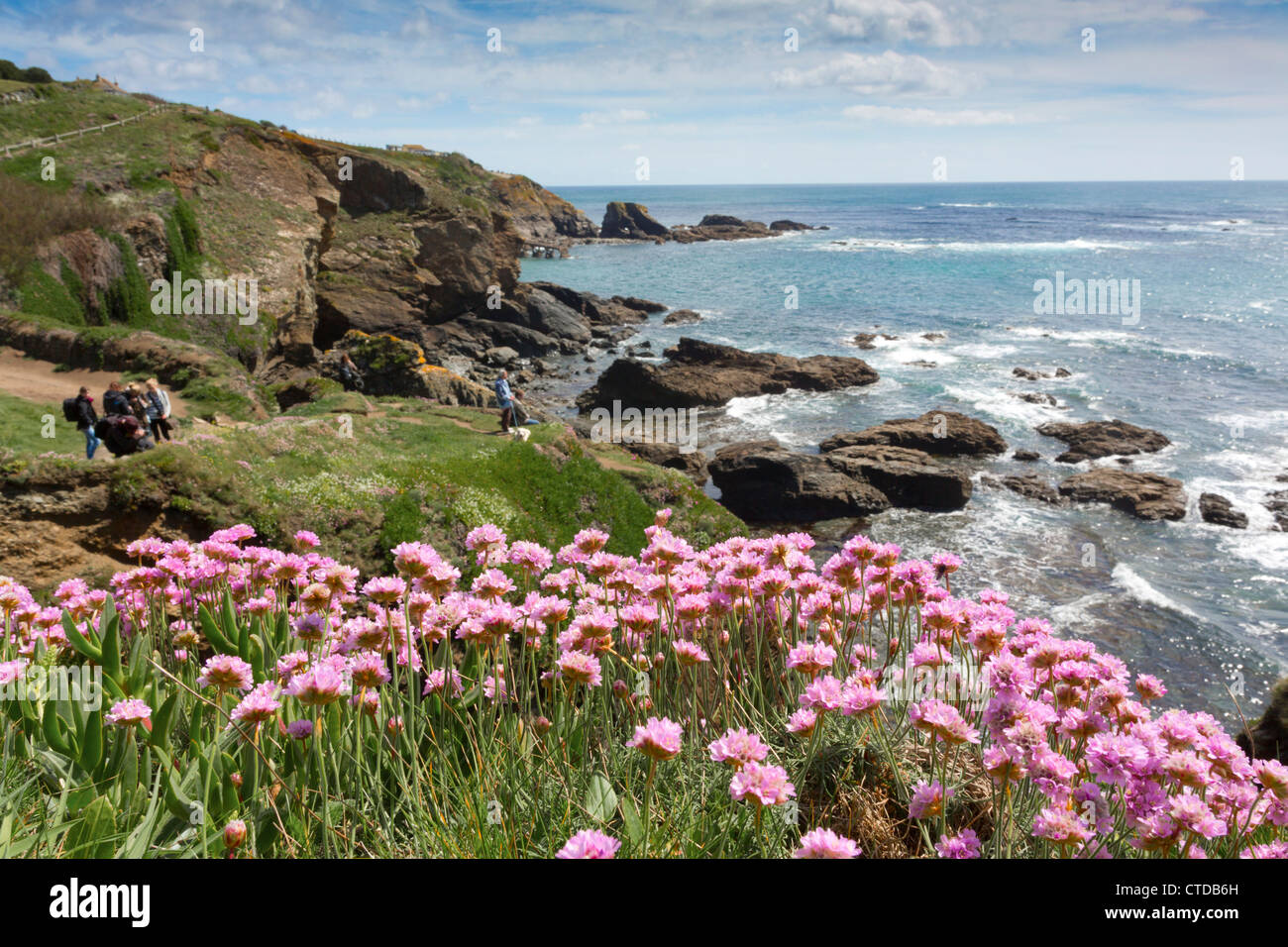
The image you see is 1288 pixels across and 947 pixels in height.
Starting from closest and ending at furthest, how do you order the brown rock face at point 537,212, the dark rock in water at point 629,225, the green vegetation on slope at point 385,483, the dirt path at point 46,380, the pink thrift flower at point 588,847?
1. the pink thrift flower at point 588,847
2. the green vegetation on slope at point 385,483
3. the dirt path at point 46,380
4. the brown rock face at point 537,212
5. the dark rock in water at point 629,225

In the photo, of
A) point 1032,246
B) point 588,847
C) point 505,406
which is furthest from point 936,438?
point 1032,246

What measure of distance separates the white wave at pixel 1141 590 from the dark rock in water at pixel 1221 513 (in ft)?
14.5

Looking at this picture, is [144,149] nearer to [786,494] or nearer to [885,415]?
[786,494]

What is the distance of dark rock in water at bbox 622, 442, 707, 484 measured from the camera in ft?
82.8

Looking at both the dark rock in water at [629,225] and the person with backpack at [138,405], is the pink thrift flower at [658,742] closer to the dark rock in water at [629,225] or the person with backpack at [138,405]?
the person with backpack at [138,405]

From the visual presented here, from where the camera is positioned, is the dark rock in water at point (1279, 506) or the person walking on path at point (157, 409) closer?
the person walking on path at point (157, 409)

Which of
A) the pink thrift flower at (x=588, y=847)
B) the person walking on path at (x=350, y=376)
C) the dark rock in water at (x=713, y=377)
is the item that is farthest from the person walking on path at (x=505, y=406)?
the dark rock in water at (x=713, y=377)

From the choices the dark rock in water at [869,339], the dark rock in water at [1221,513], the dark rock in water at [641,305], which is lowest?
the dark rock in water at [1221,513]

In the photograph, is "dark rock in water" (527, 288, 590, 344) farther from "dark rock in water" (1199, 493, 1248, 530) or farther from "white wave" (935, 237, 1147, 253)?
"white wave" (935, 237, 1147, 253)

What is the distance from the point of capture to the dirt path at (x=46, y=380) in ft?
58.1

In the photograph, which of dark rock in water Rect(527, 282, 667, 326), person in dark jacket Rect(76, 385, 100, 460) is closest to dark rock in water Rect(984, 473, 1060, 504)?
person in dark jacket Rect(76, 385, 100, 460)

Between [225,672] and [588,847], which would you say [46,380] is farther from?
[588,847]

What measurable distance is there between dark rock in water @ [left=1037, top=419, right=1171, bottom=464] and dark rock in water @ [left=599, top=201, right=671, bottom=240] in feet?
333

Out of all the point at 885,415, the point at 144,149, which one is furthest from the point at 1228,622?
the point at 144,149
